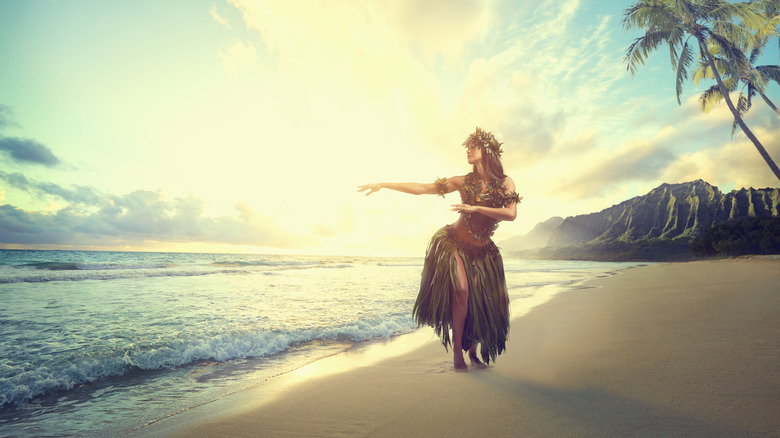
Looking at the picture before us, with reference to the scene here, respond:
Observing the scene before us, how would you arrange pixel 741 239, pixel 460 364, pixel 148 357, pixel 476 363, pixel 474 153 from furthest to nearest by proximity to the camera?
pixel 741 239 < pixel 148 357 < pixel 474 153 < pixel 476 363 < pixel 460 364

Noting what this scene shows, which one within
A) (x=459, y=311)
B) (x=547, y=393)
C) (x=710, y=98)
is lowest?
(x=547, y=393)

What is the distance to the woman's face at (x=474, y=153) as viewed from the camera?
134 inches

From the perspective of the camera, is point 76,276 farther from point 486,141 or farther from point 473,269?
point 486,141

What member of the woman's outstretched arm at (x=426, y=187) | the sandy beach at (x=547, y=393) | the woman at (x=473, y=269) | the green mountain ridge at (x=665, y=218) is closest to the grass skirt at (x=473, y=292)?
the woman at (x=473, y=269)

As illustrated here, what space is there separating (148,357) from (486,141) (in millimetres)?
4626

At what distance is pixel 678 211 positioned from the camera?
11575cm

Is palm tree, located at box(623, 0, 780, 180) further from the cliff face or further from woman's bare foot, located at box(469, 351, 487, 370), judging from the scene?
the cliff face

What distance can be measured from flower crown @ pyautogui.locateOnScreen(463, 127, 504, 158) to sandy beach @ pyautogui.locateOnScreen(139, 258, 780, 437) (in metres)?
2.16

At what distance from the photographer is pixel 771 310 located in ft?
15.0

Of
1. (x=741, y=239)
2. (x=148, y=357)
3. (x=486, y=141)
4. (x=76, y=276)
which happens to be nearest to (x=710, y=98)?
(x=741, y=239)

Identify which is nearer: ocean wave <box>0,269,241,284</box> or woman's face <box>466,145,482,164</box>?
woman's face <box>466,145,482,164</box>

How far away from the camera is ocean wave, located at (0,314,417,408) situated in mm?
3135

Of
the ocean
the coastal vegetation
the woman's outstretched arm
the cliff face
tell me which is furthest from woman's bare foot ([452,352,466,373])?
the cliff face

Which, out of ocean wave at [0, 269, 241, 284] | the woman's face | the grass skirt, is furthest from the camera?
ocean wave at [0, 269, 241, 284]
